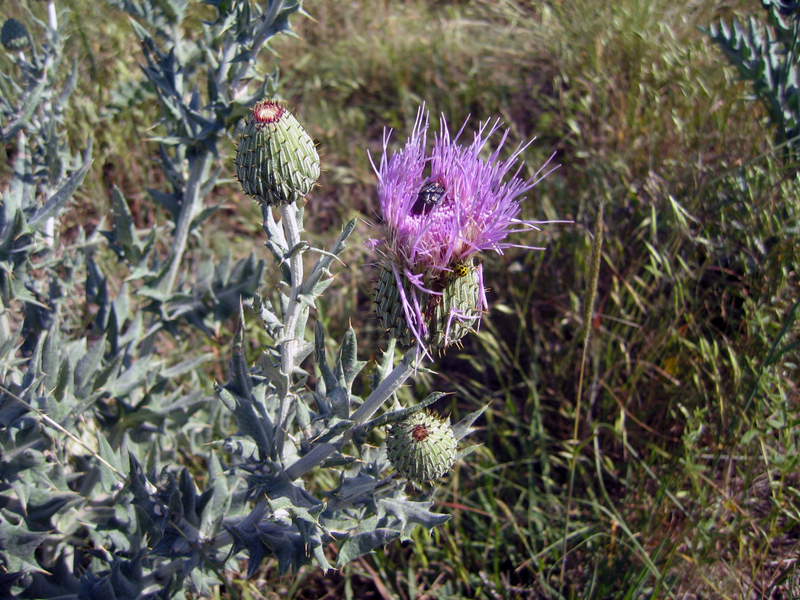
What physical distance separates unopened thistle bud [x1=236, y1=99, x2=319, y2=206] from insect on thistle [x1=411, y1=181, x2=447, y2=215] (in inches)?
15.6

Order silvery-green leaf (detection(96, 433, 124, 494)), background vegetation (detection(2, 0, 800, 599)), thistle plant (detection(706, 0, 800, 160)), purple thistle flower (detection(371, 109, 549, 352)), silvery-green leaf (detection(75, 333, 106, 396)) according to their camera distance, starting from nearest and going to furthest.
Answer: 1. purple thistle flower (detection(371, 109, 549, 352))
2. silvery-green leaf (detection(96, 433, 124, 494))
3. silvery-green leaf (detection(75, 333, 106, 396))
4. background vegetation (detection(2, 0, 800, 599))
5. thistle plant (detection(706, 0, 800, 160))

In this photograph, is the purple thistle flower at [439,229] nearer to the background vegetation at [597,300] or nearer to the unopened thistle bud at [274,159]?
the unopened thistle bud at [274,159]

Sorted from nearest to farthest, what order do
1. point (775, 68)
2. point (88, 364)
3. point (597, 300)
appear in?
1. point (88, 364)
2. point (775, 68)
3. point (597, 300)

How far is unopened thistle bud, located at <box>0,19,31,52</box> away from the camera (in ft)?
9.75

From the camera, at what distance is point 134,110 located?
486cm

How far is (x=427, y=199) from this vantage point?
5.91 ft

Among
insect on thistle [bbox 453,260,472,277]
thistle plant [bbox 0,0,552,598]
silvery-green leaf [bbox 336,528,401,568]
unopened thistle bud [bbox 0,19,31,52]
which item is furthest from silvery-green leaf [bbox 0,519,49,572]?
unopened thistle bud [bbox 0,19,31,52]

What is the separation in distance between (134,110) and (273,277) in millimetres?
2039

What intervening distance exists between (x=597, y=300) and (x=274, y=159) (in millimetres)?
2687

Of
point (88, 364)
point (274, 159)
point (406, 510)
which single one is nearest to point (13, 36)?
point (88, 364)

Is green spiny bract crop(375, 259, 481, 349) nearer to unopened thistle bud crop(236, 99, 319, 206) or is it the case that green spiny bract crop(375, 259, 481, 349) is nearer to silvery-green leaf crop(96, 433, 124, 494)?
unopened thistle bud crop(236, 99, 319, 206)

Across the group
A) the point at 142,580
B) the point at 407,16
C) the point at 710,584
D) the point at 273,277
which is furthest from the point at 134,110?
the point at 710,584

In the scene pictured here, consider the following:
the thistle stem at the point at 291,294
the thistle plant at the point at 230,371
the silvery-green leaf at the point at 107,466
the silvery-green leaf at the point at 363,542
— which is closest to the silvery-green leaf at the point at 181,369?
the thistle plant at the point at 230,371

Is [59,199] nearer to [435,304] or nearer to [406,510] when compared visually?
[435,304]
